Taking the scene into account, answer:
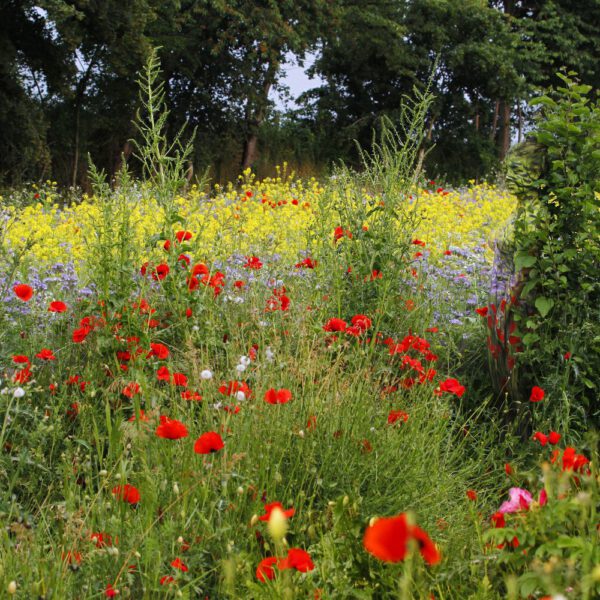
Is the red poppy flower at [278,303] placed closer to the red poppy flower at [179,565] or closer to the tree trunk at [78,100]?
the red poppy flower at [179,565]

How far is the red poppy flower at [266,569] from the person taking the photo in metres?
1.67

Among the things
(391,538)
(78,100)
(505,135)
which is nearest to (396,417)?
(391,538)

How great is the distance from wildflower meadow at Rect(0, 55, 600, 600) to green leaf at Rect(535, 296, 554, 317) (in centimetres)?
2

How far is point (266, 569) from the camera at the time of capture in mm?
1864

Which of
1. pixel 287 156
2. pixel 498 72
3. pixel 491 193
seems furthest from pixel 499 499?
pixel 498 72

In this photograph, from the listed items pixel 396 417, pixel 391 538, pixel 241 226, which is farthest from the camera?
pixel 241 226

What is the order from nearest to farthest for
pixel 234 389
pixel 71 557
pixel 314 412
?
pixel 71 557
pixel 234 389
pixel 314 412

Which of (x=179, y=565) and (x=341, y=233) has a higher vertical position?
(x=341, y=233)

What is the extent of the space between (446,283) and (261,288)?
5.00 feet

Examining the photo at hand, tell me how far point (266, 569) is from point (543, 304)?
2.06 metres

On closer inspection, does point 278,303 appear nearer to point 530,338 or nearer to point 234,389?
point 530,338

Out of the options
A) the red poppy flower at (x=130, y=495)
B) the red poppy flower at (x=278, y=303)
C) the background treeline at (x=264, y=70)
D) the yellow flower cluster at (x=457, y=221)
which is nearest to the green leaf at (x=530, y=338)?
the red poppy flower at (x=278, y=303)

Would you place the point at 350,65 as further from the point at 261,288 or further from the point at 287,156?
the point at 261,288

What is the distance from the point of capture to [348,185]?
4602 mm
